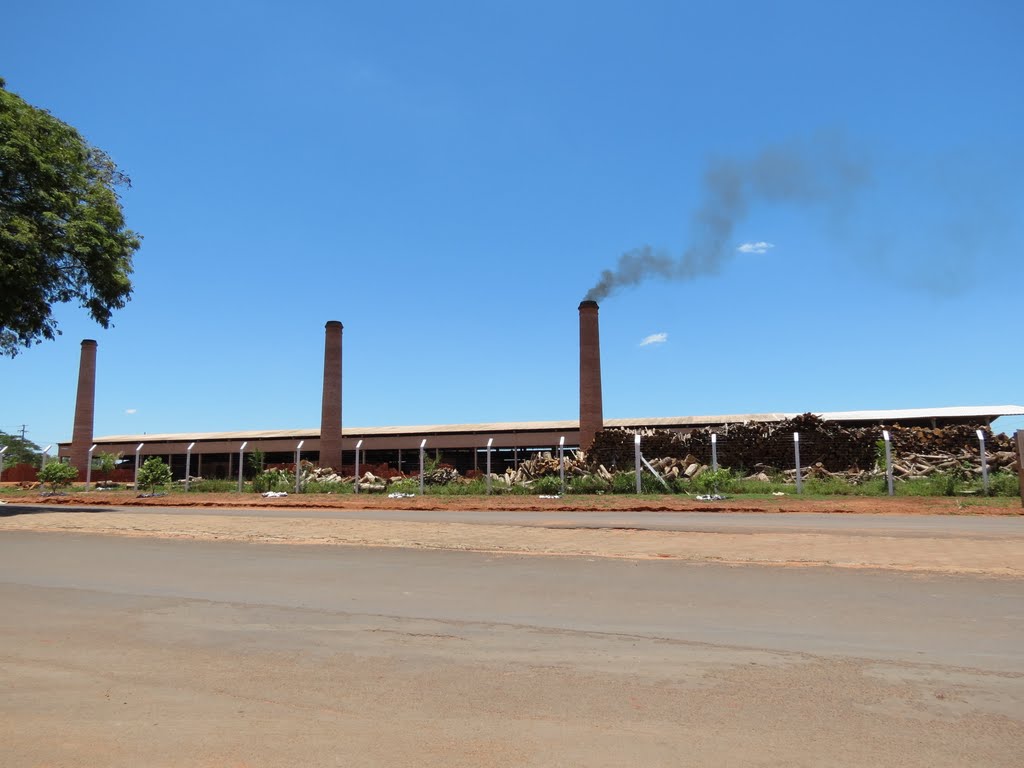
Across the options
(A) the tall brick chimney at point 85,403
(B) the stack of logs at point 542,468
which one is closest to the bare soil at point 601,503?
(B) the stack of logs at point 542,468

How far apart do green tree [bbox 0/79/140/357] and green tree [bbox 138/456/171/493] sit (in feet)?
26.0

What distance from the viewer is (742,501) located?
66.3 ft

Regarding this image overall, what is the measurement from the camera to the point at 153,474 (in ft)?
98.2

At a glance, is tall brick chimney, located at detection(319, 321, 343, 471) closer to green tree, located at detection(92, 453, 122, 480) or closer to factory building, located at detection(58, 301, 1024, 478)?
factory building, located at detection(58, 301, 1024, 478)

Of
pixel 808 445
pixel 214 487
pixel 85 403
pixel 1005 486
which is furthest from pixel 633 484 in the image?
pixel 85 403

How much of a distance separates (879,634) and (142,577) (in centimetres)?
784

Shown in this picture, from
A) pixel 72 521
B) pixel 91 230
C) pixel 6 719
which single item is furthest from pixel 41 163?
pixel 6 719

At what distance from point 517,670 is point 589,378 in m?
32.7

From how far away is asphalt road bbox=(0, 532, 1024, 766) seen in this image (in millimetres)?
3535

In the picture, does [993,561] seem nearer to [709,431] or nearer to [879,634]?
[879,634]

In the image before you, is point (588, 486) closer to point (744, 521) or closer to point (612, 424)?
point (744, 521)

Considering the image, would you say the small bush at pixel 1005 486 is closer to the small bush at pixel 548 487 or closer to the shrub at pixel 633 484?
the shrub at pixel 633 484

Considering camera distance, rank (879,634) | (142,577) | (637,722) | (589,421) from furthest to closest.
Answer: (589,421)
(142,577)
(879,634)
(637,722)

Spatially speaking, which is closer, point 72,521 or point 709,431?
point 72,521
